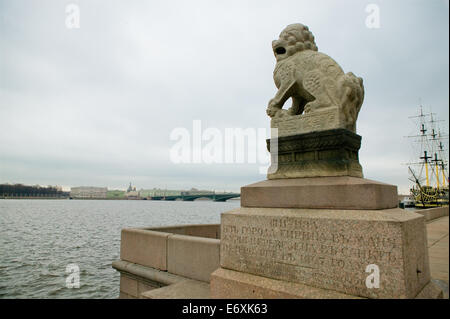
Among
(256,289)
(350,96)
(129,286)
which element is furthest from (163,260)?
(350,96)

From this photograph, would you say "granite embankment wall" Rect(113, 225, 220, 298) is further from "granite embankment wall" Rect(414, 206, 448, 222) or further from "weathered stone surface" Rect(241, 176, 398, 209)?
"granite embankment wall" Rect(414, 206, 448, 222)

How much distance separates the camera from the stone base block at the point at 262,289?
3.15 m

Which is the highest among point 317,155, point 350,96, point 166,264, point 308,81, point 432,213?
point 308,81

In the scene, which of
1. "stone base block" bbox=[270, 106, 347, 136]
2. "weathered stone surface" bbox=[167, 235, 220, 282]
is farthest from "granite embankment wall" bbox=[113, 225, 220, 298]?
"stone base block" bbox=[270, 106, 347, 136]

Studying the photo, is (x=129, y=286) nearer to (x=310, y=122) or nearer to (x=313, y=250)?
(x=313, y=250)

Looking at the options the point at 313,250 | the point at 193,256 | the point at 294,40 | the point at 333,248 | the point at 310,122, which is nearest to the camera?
the point at 333,248

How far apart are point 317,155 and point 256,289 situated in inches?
79.9

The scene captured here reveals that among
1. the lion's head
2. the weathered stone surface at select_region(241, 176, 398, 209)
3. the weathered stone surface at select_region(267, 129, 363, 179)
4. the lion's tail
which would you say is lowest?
the weathered stone surface at select_region(241, 176, 398, 209)

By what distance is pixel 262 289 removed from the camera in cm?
347

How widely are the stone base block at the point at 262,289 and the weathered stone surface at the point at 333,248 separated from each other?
68 millimetres

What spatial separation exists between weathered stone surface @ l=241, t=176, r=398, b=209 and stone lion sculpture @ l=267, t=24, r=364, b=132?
102 centimetres

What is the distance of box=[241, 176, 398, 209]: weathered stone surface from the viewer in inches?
128

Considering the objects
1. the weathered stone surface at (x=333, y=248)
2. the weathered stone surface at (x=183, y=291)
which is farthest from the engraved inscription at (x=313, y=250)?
the weathered stone surface at (x=183, y=291)
